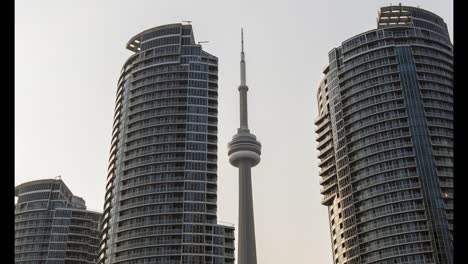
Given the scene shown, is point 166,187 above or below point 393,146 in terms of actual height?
below

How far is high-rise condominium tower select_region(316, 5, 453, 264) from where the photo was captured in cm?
16000

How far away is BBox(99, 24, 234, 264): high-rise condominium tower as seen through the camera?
173 meters

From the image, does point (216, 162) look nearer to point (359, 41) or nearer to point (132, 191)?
point (132, 191)

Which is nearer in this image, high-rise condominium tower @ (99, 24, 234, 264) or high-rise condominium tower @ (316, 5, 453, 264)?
high-rise condominium tower @ (316, 5, 453, 264)

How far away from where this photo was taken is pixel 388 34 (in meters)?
190

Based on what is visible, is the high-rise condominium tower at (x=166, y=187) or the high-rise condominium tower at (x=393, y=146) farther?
the high-rise condominium tower at (x=166, y=187)

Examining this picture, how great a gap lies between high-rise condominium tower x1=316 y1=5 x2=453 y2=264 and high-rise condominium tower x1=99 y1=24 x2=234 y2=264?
132ft

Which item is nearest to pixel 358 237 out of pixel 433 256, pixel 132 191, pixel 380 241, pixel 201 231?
pixel 380 241

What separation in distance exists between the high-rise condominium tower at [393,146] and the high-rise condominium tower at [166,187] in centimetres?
4028

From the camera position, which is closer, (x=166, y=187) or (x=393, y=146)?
(x=393, y=146)

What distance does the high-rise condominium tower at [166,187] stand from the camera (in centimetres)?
17325

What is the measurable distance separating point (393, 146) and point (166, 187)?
70.8 meters

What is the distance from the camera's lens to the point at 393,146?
6737 inches

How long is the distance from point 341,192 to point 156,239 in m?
60.2
